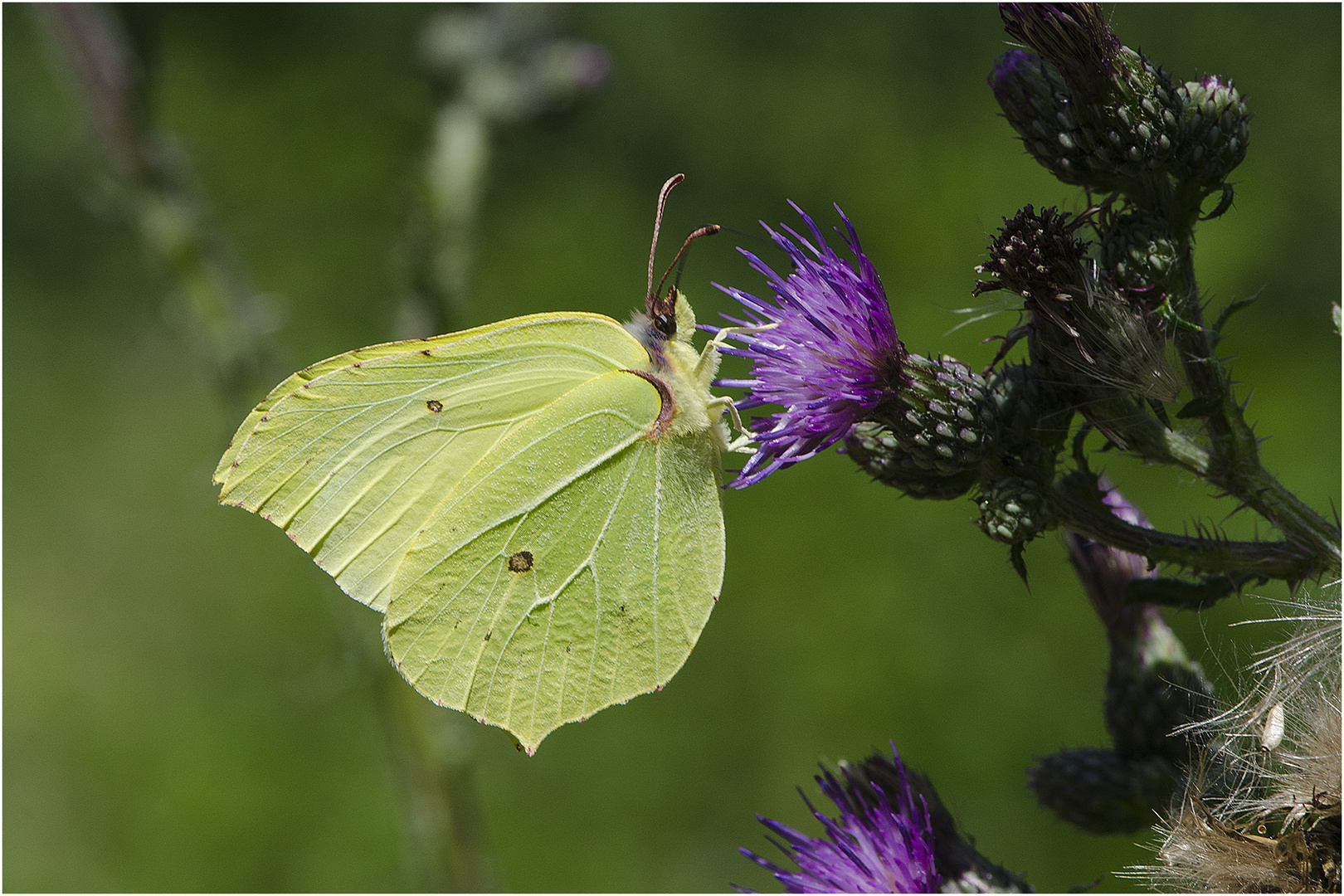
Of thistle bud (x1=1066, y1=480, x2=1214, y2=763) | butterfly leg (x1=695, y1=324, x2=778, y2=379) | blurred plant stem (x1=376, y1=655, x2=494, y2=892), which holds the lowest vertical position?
blurred plant stem (x1=376, y1=655, x2=494, y2=892)

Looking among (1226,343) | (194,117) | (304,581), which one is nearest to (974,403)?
(1226,343)

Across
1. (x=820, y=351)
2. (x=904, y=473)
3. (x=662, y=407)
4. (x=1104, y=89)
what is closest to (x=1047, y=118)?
(x=1104, y=89)

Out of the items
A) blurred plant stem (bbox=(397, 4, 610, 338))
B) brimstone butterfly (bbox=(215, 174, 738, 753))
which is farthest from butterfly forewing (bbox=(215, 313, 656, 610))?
blurred plant stem (bbox=(397, 4, 610, 338))

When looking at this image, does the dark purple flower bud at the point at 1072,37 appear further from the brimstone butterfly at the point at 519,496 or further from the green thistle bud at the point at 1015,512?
the brimstone butterfly at the point at 519,496

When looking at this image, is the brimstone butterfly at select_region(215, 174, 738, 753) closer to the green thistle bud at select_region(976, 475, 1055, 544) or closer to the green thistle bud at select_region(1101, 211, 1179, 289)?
the green thistle bud at select_region(976, 475, 1055, 544)

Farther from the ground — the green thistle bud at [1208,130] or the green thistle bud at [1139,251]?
the green thistle bud at [1208,130]

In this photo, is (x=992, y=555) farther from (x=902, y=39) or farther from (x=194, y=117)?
(x=194, y=117)

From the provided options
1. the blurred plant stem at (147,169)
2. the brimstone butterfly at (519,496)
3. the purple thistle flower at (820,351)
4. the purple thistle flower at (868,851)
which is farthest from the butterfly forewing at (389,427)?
the blurred plant stem at (147,169)
